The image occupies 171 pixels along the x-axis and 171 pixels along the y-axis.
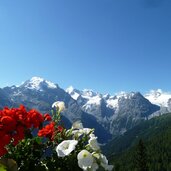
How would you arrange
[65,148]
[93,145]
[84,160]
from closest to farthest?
[84,160] < [65,148] < [93,145]

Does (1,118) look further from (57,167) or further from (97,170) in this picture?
(97,170)

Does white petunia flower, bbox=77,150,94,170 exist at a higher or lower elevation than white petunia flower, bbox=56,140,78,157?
lower

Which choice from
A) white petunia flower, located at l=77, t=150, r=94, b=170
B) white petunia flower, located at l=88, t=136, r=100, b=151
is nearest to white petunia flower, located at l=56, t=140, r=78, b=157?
white petunia flower, located at l=77, t=150, r=94, b=170

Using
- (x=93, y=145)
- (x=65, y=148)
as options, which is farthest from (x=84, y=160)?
(x=93, y=145)

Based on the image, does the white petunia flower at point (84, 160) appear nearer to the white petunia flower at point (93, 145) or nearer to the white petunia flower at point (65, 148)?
the white petunia flower at point (65, 148)

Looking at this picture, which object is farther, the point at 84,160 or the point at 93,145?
the point at 93,145

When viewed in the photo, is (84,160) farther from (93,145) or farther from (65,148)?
(93,145)

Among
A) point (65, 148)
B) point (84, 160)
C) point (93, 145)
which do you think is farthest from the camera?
point (93, 145)

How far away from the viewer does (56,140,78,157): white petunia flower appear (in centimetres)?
468

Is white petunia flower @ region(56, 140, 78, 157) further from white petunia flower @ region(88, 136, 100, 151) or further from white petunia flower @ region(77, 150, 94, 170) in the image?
white petunia flower @ region(88, 136, 100, 151)

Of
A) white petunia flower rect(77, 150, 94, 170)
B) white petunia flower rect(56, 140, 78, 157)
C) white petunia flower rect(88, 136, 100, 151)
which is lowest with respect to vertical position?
white petunia flower rect(77, 150, 94, 170)

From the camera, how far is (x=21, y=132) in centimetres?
572

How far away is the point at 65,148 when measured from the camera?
16.1 feet

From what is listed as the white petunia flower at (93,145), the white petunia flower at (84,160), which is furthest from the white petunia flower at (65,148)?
the white petunia flower at (93,145)
